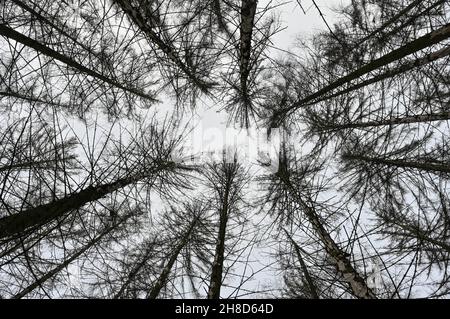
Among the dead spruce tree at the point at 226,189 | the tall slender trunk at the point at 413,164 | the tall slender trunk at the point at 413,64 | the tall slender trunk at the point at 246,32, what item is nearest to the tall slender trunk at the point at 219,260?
the dead spruce tree at the point at 226,189

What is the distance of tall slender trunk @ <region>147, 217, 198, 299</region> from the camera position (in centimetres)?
485

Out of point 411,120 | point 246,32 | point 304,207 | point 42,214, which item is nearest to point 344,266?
point 304,207

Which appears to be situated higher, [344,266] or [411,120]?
[411,120]

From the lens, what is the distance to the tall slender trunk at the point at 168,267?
4.85m

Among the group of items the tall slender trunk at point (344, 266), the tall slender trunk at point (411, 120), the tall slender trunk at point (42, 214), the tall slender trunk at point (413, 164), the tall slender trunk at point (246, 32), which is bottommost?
the tall slender trunk at point (344, 266)

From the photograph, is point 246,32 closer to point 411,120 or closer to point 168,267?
point 411,120

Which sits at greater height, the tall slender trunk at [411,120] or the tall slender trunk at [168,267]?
the tall slender trunk at [411,120]

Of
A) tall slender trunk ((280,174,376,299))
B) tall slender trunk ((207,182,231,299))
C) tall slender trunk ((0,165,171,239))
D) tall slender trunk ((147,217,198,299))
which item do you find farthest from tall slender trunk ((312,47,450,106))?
tall slender trunk ((0,165,171,239))

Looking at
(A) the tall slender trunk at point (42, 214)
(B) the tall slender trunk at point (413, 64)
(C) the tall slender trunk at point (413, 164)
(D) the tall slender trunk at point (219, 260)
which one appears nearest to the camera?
(A) the tall slender trunk at point (42, 214)

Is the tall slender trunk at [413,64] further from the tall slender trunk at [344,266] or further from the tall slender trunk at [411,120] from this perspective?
the tall slender trunk at [344,266]

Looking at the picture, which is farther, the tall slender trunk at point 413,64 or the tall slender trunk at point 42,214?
the tall slender trunk at point 413,64

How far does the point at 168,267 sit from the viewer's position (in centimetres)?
546

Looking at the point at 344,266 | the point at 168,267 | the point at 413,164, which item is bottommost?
the point at 344,266
